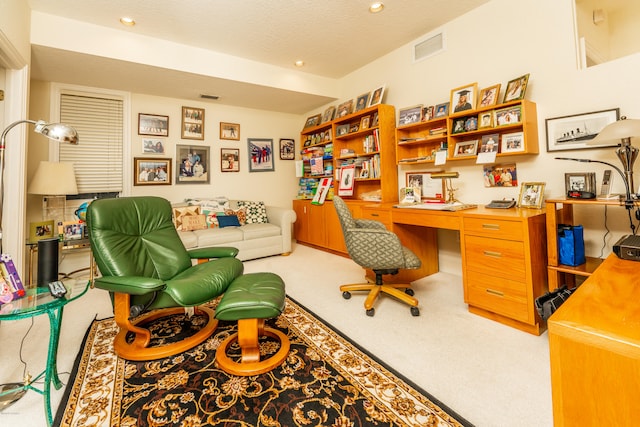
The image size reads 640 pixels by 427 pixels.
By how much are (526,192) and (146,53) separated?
12.7 feet

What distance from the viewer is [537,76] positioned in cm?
233

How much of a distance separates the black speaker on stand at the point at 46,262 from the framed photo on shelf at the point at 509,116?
10.3 feet

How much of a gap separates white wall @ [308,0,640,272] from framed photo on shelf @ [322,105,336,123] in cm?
144

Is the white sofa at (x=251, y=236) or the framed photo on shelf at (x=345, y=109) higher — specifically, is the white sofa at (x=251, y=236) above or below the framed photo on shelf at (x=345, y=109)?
below

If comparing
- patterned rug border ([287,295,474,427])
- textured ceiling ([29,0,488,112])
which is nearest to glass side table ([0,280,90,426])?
patterned rug border ([287,295,474,427])

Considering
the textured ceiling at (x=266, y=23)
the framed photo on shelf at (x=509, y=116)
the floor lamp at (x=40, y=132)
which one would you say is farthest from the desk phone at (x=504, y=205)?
the floor lamp at (x=40, y=132)

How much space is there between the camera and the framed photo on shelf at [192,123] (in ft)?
13.6

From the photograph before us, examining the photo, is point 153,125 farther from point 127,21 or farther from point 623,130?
point 623,130

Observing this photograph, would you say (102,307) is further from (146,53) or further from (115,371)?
(146,53)

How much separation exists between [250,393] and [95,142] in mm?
3789

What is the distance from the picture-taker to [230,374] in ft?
4.93

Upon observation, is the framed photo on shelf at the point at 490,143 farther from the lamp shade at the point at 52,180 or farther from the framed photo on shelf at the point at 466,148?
the lamp shade at the point at 52,180

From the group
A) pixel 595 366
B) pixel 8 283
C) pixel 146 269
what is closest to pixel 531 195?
pixel 595 366

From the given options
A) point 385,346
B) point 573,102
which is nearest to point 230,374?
point 385,346
